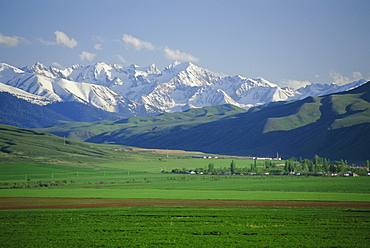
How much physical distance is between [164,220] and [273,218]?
13.7m

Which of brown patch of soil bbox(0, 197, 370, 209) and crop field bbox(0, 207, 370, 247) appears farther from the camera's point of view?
brown patch of soil bbox(0, 197, 370, 209)

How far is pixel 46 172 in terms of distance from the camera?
19750 centimetres

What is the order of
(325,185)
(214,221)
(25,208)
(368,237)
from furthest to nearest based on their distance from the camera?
(325,185) → (25,208) → (214,221) → (368,237)

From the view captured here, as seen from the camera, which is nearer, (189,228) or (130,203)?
(189,228)

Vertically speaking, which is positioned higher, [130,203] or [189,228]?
[130,203]

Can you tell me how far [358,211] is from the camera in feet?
226

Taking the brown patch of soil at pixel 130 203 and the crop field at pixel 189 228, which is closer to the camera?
the crop field at pixel 189 228

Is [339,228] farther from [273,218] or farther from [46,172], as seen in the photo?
[46,172]

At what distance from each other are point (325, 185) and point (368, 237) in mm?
86030

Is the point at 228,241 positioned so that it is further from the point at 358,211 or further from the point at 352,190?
Result: the point at 352,190

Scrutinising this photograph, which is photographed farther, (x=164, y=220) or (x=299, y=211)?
(x=299, y=211)

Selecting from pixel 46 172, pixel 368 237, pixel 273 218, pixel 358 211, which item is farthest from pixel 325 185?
pixel 46 172

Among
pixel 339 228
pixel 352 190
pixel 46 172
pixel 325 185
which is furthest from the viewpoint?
pixel 46 172

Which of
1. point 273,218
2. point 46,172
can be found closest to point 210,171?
point 46,172
